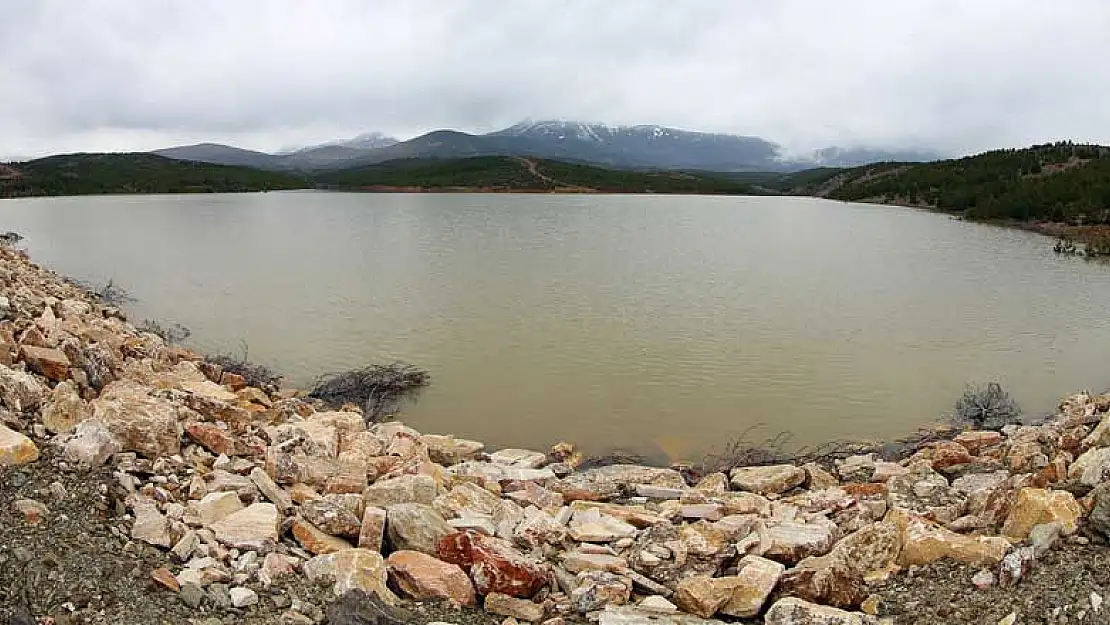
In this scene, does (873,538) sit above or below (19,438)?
below

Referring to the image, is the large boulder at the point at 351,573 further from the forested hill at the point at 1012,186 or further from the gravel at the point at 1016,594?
the forested hill at the point at 1012,186

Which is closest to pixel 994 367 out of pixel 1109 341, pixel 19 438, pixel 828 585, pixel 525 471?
pixel 1109 341

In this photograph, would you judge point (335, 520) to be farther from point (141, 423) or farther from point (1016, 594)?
point (1016, 594)

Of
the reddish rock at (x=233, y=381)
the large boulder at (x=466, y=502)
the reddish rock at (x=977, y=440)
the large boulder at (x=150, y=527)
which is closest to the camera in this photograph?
the large boulder at (x=150, y=527)

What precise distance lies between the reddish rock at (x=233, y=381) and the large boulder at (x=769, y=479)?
8.68 m

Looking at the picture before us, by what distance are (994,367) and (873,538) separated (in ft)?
42.9

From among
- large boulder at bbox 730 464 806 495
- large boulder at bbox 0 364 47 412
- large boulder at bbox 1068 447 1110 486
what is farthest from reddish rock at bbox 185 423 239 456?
large boulder at bbox 1068 447 1110 486

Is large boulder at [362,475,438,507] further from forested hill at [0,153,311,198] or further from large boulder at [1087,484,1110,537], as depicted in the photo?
forested hill at [0,153,311,198]

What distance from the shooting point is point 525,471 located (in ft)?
31.8

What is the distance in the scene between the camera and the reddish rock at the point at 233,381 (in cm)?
1279

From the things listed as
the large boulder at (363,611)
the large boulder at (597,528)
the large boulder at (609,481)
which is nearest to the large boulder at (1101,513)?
the large boulder at (597,528)

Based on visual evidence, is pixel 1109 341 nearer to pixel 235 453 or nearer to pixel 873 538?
pixel 873 538

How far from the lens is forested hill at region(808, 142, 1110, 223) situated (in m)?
57.4

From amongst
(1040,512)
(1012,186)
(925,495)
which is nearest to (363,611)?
(1040,512)
